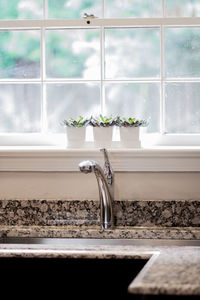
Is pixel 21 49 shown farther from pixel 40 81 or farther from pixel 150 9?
pixel 150 9

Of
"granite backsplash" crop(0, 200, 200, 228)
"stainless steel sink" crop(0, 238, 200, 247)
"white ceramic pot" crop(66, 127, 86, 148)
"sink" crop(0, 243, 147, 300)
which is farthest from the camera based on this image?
"white ceramic pot" crop(66, 127, 86, 148)

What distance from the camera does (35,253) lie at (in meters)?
1.94

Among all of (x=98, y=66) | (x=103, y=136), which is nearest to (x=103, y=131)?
(x=103, y=136)

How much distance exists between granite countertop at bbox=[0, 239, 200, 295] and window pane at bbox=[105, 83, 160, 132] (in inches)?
32.6

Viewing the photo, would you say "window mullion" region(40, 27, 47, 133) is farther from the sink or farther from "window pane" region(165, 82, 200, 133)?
the sink

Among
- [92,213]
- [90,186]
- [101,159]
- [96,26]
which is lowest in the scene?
[92,213]

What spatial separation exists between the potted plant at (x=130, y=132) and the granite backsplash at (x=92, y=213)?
246mm

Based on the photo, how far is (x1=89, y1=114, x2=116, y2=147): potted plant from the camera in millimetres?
2580

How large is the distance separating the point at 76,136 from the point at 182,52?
23.7 inches

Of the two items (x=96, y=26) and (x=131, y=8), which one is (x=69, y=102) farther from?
(x=131, y=8)

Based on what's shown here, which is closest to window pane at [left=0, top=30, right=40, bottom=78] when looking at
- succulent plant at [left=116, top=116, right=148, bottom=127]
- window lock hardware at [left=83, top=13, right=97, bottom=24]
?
window lock hardware at [left=83, top=13, right=97, bottom=24]

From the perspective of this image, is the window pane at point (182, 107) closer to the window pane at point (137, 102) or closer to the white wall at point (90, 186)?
the window pane at point (137, 102)

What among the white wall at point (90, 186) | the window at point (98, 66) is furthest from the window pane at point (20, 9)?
the white wall at point (90, 186)

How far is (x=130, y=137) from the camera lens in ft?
8.43
